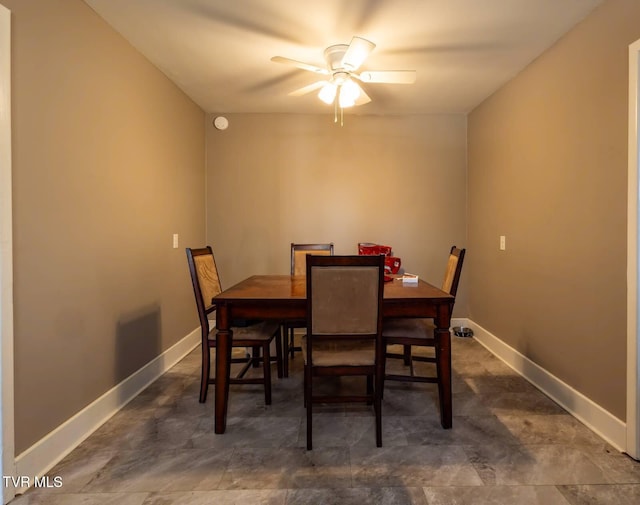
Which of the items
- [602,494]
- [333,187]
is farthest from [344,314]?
[333,187]

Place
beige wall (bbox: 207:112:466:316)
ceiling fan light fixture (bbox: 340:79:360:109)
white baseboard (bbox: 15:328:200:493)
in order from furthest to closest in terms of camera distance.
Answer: beige wall (bbox: 207:112:466:316)
ceiling fan light fixture (bbox: 340:79:360:109)
white baseboard (bbox: 15:328:200:493)

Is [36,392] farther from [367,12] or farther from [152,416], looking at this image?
[367,12]

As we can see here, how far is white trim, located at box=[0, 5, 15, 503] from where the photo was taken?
142 centimetres

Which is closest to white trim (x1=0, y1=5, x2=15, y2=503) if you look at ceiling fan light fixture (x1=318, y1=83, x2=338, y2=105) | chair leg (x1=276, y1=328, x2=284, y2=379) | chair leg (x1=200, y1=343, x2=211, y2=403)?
chair leg (x1=200, y1=343, x2=211, y2=403)

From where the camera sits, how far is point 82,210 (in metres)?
1.93

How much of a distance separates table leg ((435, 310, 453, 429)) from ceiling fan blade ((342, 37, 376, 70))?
5.19ft

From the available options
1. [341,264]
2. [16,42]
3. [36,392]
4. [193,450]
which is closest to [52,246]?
[36,392]

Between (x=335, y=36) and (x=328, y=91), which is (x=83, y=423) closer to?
(x=328, y=91)

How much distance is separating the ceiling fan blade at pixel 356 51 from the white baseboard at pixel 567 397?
2.41 m

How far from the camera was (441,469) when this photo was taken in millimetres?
1651

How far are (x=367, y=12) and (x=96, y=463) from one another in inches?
110

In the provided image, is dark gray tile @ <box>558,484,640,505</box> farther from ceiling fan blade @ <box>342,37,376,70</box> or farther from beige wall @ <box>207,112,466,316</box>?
beige wall @ <box>207,112,466,316</box>

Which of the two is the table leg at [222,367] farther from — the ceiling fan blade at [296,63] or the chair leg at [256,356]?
the ceiling fan blade at [296,63]

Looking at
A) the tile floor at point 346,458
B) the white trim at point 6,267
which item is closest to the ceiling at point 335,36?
the white trim at point 6,267
